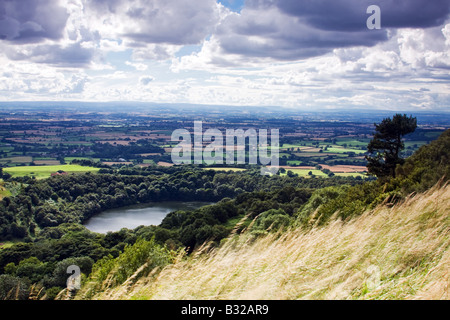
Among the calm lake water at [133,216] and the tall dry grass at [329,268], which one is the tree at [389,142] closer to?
the tall dry grass at [329,268]

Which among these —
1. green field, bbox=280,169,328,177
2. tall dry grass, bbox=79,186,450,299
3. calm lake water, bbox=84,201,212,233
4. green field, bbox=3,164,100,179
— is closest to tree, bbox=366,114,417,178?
tall dry grass, bbox=79,186,450,299

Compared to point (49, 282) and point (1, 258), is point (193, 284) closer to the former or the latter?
point (49, 282)

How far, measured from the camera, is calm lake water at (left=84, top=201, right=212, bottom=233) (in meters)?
59.9

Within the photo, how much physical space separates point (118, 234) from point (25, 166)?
66857mm

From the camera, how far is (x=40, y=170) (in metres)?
83.4

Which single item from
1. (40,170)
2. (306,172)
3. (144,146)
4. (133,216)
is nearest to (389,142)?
(133,216)

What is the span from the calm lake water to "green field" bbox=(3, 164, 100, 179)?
19.3m

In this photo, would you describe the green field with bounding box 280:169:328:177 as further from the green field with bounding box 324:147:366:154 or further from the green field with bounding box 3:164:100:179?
the green field with bounding box 3:164:100:179

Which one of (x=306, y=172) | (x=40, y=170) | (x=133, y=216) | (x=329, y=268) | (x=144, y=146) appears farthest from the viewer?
(x=144, y=146)

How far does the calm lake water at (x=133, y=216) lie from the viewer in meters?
59.9

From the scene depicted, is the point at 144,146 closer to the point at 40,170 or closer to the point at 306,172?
the point at 40,170

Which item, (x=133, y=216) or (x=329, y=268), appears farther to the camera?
(x=133, y=216)

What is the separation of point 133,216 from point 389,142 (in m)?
51.8

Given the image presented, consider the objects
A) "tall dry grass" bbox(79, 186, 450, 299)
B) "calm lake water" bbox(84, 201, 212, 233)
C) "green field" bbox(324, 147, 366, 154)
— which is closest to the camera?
"tall dry grass" bbox(79, 186, 450, 299)
